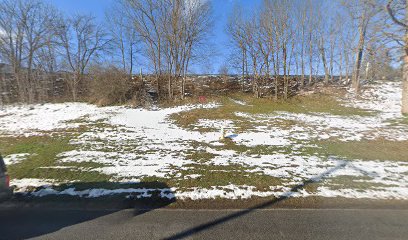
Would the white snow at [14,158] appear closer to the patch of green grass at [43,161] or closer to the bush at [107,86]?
the patch of green grass at [43,161]

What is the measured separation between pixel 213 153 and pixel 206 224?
4265 millimetres

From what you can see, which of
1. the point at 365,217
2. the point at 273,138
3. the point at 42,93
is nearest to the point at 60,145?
the point at 273,138

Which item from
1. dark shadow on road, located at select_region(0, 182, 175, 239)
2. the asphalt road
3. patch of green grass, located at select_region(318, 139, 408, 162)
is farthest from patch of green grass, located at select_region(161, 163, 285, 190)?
patch of green grass, located at select_region(318, 139, 408, 162)

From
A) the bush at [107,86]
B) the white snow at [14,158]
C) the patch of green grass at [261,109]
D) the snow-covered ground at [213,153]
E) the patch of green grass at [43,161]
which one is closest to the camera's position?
the snow-covered ground at [213,153]

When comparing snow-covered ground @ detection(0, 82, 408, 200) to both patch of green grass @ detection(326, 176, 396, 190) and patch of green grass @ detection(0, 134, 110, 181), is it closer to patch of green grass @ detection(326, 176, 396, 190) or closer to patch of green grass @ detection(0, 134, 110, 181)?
patch of green grass @ detection(326, 176, 396, 190)

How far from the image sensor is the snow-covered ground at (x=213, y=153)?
5.05m

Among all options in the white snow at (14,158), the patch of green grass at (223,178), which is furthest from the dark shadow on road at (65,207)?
the white snow at (14,158)

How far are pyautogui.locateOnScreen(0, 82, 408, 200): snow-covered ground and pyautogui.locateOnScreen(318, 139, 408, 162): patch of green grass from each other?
498 millimetres

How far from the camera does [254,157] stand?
7441mm

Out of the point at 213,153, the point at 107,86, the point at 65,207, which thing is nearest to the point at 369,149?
the point at 213,153

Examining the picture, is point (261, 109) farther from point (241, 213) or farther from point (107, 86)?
point (241, 213)

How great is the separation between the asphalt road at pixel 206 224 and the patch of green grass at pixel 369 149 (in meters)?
3.85

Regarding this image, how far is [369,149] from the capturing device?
26.9 feet

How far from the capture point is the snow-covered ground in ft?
16.6
